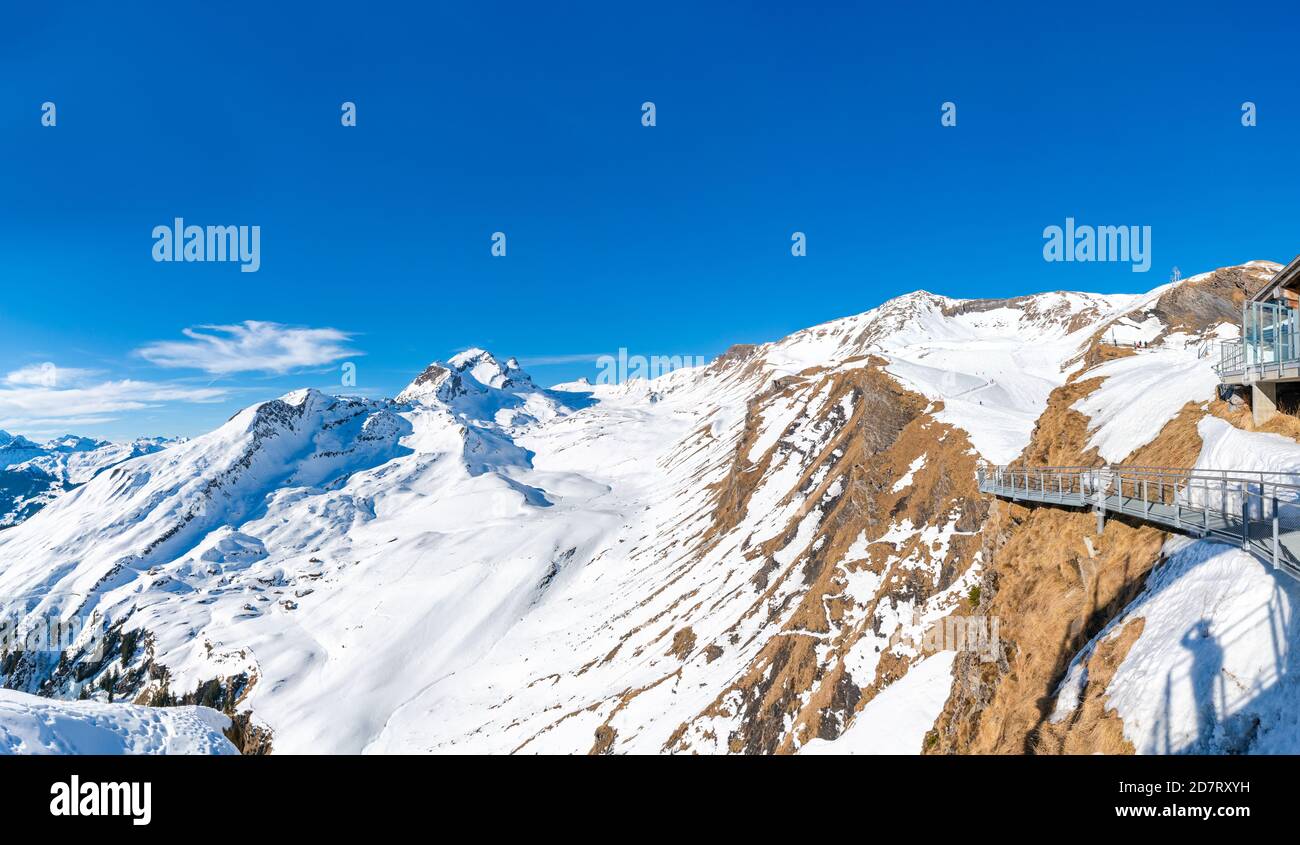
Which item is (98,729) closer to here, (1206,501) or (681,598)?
(1206,501)

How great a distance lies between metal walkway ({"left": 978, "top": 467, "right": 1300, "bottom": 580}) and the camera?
10.7 m

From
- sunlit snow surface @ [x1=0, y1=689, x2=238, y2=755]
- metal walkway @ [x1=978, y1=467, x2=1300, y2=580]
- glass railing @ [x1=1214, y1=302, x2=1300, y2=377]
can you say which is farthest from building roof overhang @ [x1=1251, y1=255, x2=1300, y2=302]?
sunlit snow surface @ [x1=0, y1=689, x2=238, y2=755]

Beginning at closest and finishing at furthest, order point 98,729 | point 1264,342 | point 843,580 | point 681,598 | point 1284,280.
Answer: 1. point 98,729
2. point 1264,342
3. point 1284,280
4. point 843,580
5. point 681,598

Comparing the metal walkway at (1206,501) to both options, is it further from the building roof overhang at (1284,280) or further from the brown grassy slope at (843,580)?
the brown grassy slope at (843,580)

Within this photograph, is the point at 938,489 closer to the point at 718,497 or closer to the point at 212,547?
the point at 718,497

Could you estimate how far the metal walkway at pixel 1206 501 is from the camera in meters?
10.7

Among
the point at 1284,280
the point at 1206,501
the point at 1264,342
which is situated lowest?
the point at 1206,501

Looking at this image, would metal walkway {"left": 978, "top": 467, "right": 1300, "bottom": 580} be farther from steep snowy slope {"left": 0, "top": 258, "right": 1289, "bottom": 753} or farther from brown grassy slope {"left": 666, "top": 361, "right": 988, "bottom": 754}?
brown grassy slope {"left": 666, "top": 361, "right": 988, "bottom": 754}

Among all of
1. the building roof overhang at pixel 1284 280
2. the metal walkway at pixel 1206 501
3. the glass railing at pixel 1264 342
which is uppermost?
the building roof overhang at pixel 1284 280

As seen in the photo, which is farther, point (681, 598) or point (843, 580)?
point (681, 598)

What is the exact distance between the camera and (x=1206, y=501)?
41.4ft

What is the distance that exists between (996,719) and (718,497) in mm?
92564

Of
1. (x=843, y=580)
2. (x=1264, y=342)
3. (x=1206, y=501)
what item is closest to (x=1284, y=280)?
(x=1264, y=342)

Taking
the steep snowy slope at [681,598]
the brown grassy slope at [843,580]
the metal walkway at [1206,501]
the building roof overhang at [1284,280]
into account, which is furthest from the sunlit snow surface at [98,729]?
the building roof overhang at [1284,280]
